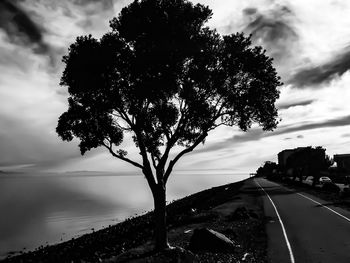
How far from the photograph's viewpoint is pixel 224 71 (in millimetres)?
20172

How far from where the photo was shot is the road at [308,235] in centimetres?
1806

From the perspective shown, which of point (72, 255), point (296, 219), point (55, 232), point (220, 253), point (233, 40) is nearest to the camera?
point (220, 253)

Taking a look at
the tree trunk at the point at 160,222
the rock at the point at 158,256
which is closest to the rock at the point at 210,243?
the tree trunk at the point at 160,222

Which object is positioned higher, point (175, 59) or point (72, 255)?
point (175, 59)

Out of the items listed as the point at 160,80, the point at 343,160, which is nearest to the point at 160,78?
the point at 160,80

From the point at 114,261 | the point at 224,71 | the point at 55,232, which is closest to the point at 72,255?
the point at 114,261

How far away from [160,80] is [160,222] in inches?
332

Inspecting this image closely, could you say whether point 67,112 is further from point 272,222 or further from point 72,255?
point 272,222

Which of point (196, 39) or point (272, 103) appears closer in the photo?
point (196, 39)

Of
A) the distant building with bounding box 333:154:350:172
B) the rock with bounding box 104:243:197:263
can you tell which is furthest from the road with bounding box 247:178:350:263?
the distant building with bounding box 333:154:350:172

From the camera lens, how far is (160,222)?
1983 centimetres

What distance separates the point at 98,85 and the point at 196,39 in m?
6.29

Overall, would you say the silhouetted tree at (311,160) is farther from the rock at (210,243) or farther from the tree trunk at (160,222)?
the tree trunk at (160,222)

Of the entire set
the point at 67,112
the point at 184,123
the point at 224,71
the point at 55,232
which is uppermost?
the point at 224,71
